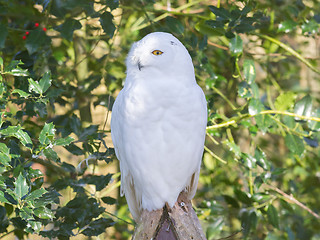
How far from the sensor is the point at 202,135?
1.42m

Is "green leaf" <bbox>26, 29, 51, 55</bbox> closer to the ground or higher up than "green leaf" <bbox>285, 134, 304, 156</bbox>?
higher up

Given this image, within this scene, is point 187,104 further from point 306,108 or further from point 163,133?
point 306,108

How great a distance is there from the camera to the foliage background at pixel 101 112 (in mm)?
1464

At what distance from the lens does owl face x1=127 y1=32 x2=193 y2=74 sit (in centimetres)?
127

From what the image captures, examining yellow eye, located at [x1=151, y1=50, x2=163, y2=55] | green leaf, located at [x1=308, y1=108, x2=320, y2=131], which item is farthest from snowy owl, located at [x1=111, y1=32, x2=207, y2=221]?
green leaf, located at [x1=308, y1=108, x2=320, y2=131]

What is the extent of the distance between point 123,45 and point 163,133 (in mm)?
1208

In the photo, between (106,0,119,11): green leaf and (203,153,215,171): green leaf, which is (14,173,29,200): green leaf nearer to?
(106,0,119,11): green leaf

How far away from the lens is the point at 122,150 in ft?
4.65

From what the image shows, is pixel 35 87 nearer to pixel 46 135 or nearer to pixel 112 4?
pixel 46 135

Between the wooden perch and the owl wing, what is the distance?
0.41ft

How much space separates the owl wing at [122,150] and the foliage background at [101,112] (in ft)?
0.52

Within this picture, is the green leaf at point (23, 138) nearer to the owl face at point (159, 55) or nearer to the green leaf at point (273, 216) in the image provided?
the owl face at point (159, 55)

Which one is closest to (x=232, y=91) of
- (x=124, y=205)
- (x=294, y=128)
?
(x=294, y=128)

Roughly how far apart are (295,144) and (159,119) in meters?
0.83
